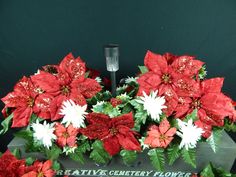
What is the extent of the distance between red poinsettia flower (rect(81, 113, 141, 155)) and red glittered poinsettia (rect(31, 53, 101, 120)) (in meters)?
0.08

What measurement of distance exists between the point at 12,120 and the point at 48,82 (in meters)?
0.20

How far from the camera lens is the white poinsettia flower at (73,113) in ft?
2.84

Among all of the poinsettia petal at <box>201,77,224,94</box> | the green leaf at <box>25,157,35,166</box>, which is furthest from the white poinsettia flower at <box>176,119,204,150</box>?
the green leaf at <box>25,157,35,166</box>

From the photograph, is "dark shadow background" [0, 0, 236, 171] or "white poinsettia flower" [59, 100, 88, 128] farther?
"dark shadow background" [0, 0, 236, 171]

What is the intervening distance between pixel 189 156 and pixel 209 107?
17 cm

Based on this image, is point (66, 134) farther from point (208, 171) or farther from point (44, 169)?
point (208, 171)

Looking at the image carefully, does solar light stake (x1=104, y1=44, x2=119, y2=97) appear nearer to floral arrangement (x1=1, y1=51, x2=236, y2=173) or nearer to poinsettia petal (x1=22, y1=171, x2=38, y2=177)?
floral arrangement (x1=1, y1=51, x2=236, y2=173)

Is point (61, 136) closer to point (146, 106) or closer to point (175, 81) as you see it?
point (146, 106)

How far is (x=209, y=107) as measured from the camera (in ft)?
2.89

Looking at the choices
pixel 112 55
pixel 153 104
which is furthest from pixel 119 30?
pixel 153 104

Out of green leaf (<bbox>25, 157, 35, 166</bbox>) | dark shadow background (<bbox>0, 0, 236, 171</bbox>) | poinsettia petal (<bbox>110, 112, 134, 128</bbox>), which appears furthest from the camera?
dark shadow background (<bbox>0, 0, 236, 171</bbox>)

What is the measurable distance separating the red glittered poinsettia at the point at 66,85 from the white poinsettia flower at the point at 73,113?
0.02m

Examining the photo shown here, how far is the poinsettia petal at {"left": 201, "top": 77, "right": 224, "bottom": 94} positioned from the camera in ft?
2.96

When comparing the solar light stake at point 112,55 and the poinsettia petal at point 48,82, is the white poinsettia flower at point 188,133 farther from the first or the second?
the poinsettia petal at point 48,82
